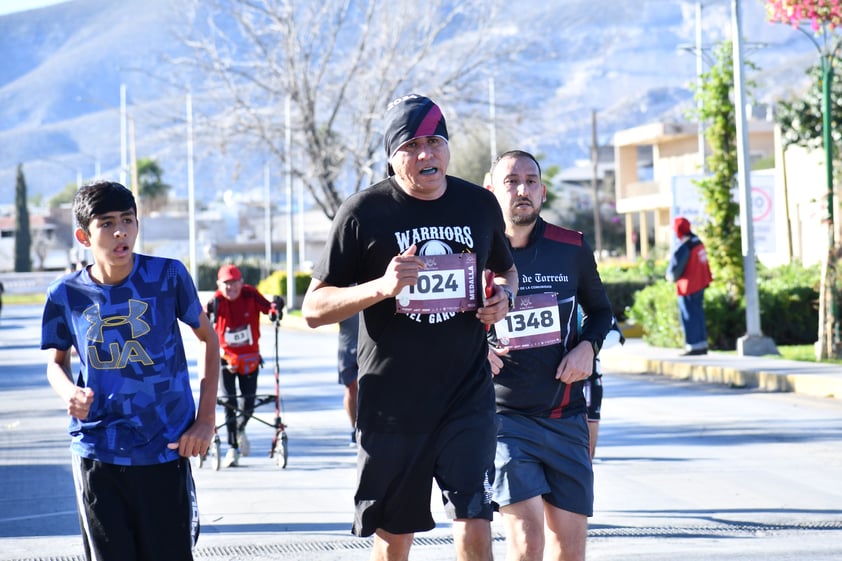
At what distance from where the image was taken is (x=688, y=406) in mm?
15680

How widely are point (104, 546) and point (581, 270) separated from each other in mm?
2398

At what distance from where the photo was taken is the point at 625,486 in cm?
1020

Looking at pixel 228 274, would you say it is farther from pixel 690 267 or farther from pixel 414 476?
pixel 690 267

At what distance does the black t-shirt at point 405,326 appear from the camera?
5027mm

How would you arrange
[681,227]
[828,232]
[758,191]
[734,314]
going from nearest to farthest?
[828,232] < [681,227] < [734,314] < [758,191]

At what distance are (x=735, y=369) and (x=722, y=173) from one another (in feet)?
21.9

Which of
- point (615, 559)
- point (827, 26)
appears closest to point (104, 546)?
point (615, 559)

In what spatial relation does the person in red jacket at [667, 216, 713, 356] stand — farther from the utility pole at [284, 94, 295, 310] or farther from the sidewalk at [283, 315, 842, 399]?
the utility pole at [284, 94, 295, 310]

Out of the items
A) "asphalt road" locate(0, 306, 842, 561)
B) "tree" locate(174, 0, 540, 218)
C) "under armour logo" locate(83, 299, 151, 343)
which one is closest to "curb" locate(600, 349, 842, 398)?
"asphalt road" locate(0, 306, 842, 561)

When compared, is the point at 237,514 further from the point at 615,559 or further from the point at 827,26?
the point at 827,26

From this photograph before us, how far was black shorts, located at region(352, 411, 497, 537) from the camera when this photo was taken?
16.6 ft

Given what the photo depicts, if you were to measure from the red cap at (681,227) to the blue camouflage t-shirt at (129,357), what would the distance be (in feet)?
50.4

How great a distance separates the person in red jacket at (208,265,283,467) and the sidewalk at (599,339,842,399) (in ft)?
23.3

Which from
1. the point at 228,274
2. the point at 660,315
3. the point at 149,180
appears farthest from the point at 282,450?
the point at 149,180
